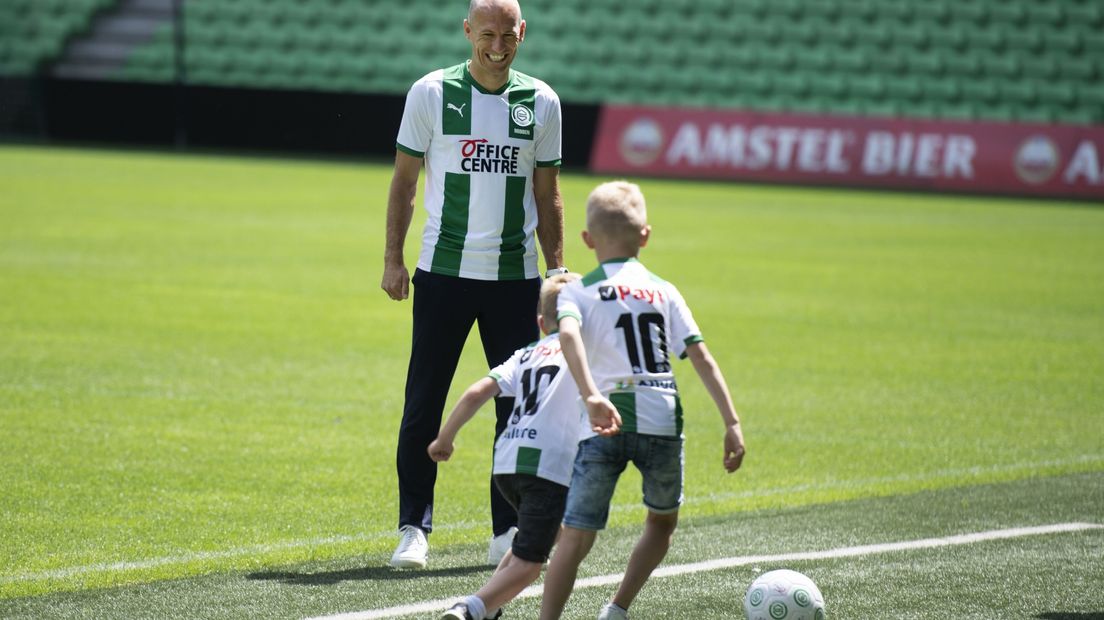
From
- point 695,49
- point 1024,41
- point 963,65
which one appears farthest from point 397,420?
point 695,49

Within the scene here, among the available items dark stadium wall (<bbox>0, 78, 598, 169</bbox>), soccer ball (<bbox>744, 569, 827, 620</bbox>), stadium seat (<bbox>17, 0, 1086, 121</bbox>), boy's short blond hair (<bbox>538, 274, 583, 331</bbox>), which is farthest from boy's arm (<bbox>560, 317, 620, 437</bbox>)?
dark stadium wall (<bbox>0, 78, 598, 169</bbox>)

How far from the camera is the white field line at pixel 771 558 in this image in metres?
5.09

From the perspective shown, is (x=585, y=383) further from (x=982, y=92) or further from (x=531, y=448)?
(x=982, y=92)

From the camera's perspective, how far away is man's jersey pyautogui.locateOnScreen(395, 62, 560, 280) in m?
5.88

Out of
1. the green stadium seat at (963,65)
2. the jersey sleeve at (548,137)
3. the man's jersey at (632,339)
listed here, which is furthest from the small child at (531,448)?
the green stadium seat at (963,65)

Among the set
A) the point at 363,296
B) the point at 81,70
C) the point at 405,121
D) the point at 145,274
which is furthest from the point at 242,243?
the point at 81,70

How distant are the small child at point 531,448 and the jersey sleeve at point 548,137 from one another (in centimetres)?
137

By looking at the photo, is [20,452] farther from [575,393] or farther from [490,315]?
[575,393]

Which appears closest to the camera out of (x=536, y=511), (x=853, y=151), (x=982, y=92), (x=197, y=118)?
(x=536, y=511)

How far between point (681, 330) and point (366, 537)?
228cm

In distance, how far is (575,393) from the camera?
4660 millimetres

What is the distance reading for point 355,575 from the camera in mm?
5621

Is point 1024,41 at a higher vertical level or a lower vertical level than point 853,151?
higher

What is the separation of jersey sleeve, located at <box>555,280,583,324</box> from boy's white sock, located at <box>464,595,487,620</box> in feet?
2.82
